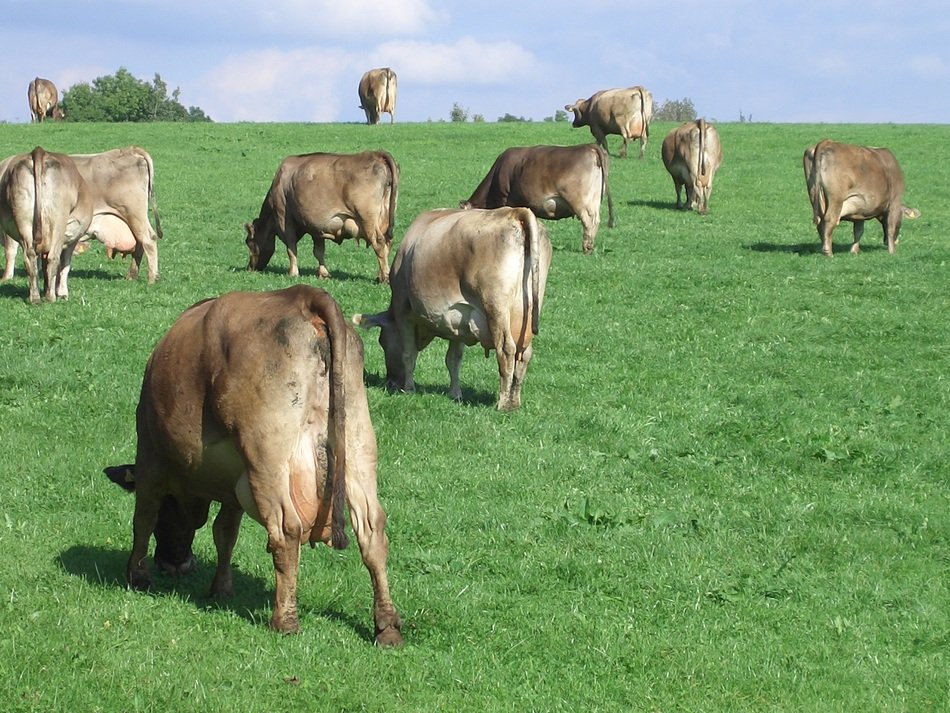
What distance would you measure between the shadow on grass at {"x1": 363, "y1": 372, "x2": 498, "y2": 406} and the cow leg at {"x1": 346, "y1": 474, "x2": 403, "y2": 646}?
6.19 meters

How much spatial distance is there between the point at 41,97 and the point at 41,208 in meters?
39.9

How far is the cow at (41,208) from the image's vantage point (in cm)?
1684

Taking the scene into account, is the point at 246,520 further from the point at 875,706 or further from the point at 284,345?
the point at 875,706

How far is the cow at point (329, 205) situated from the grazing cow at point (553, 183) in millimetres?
3677

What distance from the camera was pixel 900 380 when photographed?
46.5 ft

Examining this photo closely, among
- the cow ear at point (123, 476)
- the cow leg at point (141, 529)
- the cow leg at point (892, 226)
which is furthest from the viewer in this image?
the cow leg at point (892, 226)

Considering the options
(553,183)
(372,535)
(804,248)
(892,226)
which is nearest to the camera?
(372,535)

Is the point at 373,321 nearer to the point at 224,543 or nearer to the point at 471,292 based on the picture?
the point at 471,292

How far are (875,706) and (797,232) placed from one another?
68.5 ft

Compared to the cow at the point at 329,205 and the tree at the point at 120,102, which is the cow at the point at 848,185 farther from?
the tree at the point at 120,102

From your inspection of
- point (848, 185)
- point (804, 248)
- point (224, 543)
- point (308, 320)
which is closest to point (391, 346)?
point (224, 543)

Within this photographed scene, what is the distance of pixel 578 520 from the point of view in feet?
31.3

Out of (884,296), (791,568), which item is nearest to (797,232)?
(884,296)

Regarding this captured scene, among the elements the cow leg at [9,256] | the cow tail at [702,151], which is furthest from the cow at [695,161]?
the cow leg at [9,256]
